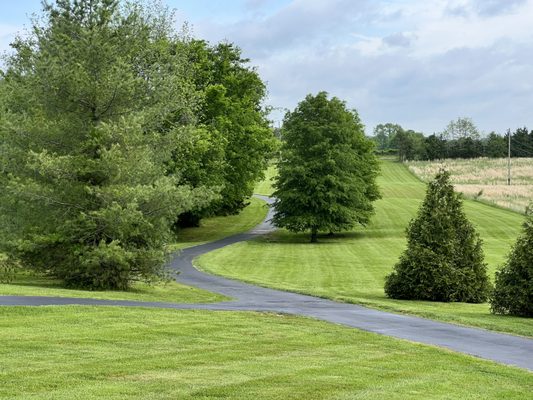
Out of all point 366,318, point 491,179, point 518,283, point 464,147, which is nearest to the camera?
point 366,318

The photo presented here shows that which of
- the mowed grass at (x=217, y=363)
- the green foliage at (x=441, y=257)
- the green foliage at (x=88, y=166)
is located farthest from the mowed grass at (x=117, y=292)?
the green foliage at (x=441, y=257)

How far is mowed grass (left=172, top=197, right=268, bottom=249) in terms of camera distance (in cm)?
5260

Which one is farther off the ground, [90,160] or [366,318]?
[90,160]

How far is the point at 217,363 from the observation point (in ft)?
36.0

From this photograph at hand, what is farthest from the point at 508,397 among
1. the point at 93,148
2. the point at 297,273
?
the point at 297,273

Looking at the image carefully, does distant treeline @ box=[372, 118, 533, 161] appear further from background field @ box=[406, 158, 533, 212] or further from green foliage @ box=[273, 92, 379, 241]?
green foliage @ box=[273, 92, 379, 241]

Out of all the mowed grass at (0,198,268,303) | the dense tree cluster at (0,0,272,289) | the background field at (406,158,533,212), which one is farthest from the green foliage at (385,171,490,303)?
the background field at (406,158,533,212)

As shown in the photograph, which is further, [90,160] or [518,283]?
[90,160]

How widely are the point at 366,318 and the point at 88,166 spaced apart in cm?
1098

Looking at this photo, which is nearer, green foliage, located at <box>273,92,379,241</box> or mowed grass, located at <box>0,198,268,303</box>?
mowed grass, located at <box>0,198,268,303</box>

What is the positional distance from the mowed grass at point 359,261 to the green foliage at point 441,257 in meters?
0.79

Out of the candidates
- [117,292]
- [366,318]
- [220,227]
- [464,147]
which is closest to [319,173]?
[220,227]

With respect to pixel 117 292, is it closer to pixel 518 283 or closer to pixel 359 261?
pixel 518 283

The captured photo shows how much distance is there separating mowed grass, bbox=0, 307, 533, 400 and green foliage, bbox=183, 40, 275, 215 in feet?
109
